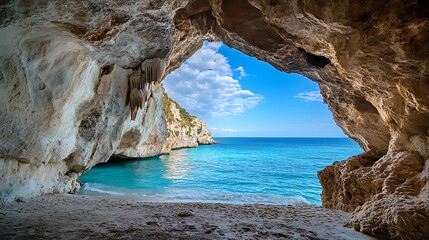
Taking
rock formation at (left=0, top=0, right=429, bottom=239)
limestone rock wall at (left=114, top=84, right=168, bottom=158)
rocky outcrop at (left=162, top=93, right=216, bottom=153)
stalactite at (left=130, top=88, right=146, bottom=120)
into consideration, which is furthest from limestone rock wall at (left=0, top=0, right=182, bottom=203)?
rocky outcrop at (left=162, top=93, right=216, bottom=153)

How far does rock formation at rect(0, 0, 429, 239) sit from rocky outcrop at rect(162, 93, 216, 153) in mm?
27554

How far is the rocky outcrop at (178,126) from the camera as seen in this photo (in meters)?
39.3

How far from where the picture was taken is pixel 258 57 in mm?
8047

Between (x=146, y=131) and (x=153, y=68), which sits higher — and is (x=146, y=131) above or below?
below

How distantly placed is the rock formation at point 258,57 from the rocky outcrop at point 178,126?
1085 inches

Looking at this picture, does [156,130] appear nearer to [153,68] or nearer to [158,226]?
[153,68]

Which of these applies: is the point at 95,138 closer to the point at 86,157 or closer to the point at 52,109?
the point at 86,157

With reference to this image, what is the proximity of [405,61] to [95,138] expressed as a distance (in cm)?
1118

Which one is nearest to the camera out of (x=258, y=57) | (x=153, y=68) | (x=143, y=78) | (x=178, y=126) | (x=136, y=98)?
(x=258, y=57)

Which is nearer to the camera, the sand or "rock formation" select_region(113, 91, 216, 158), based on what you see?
the sand

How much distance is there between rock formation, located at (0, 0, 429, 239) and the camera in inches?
124

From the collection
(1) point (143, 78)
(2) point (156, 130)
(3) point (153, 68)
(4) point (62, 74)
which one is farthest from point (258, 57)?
(2) point (156, 130)

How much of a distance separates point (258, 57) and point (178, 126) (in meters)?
40.6

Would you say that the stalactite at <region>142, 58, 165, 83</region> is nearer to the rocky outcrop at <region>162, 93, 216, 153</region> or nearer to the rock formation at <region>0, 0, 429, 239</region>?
the rock formation at <region>0, 0, 429, 239</region>
